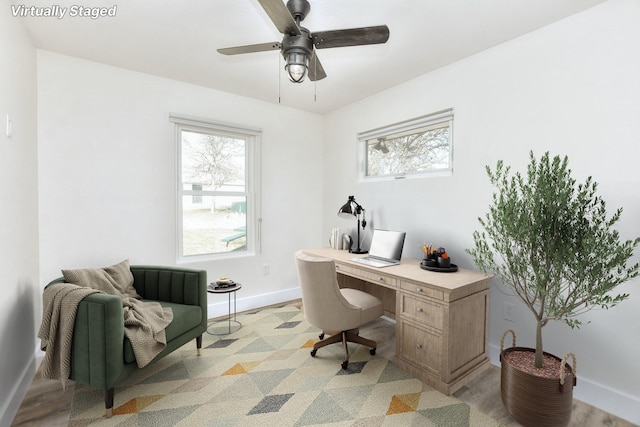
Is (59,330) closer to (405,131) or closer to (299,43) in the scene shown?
(299,43)

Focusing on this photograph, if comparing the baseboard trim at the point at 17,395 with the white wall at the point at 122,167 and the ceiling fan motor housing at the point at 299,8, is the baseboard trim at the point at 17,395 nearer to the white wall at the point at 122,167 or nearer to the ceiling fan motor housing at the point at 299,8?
the white wall at the point at 122,167

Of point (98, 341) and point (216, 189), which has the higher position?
point (216, 189)

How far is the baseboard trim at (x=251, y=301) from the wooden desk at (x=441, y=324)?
68.3 inches

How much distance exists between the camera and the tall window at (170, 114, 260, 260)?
3234 millimetres

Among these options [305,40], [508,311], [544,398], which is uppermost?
[305,40]

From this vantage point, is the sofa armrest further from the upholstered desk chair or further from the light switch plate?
the upholstered desk chair

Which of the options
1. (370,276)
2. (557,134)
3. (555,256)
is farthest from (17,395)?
(557,134)

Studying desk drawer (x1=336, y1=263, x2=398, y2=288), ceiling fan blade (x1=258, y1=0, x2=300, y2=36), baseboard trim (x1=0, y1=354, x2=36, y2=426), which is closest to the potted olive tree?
desk drawer (x1=336, y1=263, x2=398, y2=288)

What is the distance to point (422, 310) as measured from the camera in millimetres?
2150

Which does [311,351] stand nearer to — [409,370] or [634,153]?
[409,370]

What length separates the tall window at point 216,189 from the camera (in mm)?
3234

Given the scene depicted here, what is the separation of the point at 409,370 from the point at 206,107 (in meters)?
3.15

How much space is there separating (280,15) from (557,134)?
1980 millimetres

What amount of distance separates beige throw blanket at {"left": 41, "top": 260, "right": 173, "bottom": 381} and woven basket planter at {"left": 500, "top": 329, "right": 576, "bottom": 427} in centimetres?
218
